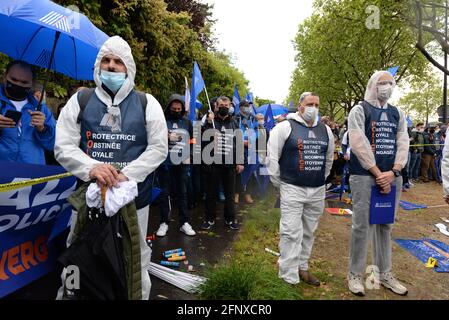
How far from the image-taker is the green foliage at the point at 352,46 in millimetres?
12250

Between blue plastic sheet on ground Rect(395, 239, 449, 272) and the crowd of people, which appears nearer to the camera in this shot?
the crowd of people

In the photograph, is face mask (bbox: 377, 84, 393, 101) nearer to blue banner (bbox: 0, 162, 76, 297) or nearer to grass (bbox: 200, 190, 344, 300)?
grass (bbox: 200, 190, 344, 300)

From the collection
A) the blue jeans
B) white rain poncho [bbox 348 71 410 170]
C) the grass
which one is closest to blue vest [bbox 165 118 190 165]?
the grass

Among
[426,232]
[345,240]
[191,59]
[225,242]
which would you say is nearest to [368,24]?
[191,59]

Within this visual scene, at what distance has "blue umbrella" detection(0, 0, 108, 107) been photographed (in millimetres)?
2975

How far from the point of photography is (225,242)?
515cm

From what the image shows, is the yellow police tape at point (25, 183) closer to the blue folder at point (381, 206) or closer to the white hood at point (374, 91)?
the blue folder at point (381, 206)

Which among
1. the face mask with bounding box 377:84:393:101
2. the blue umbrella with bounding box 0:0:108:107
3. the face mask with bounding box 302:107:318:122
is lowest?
the face mask with bounding box 302:107:318:122

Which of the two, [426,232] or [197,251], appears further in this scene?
[426,232]

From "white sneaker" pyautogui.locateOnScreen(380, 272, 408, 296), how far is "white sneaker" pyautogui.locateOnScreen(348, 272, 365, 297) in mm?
348

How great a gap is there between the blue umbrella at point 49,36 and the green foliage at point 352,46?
1026 centimetres

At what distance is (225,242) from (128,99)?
3.15m

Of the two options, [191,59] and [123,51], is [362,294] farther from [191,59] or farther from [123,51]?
[191,59]

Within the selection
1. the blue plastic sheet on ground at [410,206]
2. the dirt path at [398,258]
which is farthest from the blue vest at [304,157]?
the blue plastic sheet on ground at [410,206]
